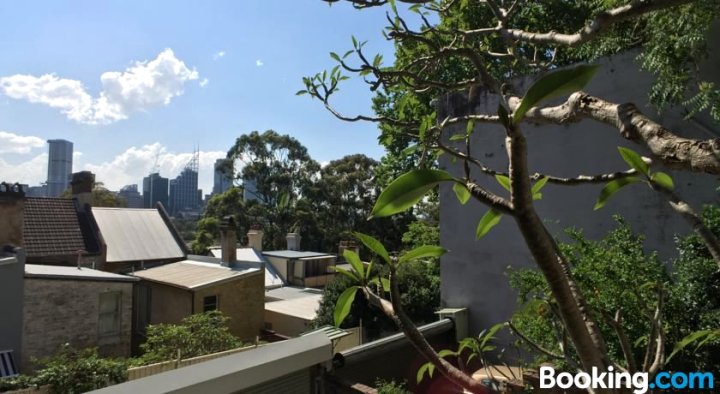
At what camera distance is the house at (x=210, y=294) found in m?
12.9

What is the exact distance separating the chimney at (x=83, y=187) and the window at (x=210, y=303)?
8.92 meters

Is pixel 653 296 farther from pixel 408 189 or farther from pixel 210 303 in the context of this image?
pixel 210 303

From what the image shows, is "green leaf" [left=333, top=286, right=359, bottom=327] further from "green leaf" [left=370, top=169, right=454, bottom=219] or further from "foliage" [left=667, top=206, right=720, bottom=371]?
"foliage" [left=667, top=206, right=720, bottom=371]

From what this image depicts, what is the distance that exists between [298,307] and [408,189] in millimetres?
15990

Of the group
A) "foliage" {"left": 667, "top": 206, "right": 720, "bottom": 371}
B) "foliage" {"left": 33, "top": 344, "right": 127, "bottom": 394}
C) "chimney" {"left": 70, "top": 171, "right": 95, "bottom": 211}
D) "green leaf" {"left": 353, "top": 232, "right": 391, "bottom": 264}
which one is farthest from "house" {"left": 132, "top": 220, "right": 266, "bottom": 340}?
"green leaf" {"left": 353, "top": 232, "right": 391, "bottom": 264}

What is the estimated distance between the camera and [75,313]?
432 inches

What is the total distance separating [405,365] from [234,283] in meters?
7.56

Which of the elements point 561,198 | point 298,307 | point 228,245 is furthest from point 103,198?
point 561,198

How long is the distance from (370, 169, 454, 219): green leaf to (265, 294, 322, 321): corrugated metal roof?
46.7ft

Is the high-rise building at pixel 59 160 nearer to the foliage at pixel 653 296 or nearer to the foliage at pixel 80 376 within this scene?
the foliage at pixel 80 376

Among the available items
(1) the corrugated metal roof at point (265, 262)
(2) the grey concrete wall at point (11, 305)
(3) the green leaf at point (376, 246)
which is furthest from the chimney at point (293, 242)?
(3) the green leaf at point (376, 246)

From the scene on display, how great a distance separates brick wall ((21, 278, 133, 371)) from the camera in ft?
34.0

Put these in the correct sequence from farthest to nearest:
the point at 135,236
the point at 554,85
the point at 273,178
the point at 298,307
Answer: the point at 273,178 → the point at 135,236 → the point at 298,307 → the point at 554,85

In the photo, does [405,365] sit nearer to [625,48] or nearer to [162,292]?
[625,48]
